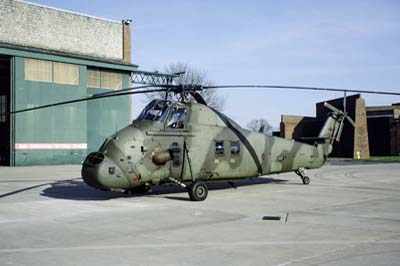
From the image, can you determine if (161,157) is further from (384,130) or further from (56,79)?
(384,130)

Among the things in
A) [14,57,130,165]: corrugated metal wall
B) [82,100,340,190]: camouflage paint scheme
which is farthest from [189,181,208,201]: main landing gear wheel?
[14,57,130,165]: corrugated metal wall

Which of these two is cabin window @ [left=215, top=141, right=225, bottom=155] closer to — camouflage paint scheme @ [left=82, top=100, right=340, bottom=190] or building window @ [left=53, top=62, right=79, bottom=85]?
camouflage paint scheme @ [left=82, top=100, right=340, bottom=190]

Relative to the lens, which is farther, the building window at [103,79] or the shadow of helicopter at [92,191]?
the building window at [103,79]

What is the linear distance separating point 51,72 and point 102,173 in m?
33.2

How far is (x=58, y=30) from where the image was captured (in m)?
47.0

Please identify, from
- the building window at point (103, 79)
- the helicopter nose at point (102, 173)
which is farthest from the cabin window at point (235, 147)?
the building window at point (103, 79)

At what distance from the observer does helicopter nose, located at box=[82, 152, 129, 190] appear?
47.9ft

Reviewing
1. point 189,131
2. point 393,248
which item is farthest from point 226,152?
point 393,248

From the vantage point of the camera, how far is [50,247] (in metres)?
8.69

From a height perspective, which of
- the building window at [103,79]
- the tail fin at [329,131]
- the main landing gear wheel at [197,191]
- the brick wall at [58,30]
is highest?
the brick wall at [58,30]

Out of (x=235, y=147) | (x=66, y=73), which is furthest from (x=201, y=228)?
(x=66, y=73)

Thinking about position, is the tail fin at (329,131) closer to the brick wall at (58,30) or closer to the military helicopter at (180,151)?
the military helicopter at (180,151)

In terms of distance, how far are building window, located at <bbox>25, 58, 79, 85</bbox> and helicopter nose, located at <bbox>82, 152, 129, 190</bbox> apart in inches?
1250

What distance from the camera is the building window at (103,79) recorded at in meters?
49.2
